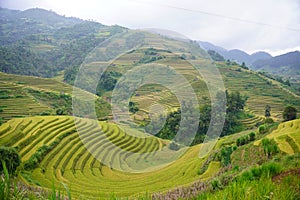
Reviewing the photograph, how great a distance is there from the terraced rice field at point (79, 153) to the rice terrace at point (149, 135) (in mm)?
60

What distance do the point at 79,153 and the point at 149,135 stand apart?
726cm

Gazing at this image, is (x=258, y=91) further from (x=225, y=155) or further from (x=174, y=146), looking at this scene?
(x=225, y=155)

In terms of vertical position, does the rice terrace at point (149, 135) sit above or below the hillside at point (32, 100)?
above

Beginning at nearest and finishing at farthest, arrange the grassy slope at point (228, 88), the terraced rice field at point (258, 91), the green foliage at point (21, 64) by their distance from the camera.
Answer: the grassy slope at point (228, 88), the terraced rice field at point (258, 91), the green foliage at point (21, 64)

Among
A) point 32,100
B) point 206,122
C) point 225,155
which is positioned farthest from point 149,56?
point 225,155

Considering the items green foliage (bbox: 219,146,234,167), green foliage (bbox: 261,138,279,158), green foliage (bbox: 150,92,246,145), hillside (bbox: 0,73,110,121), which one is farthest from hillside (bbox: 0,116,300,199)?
hillside (bbox: 0,73,110,121)

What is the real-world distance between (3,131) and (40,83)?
26.5 metres

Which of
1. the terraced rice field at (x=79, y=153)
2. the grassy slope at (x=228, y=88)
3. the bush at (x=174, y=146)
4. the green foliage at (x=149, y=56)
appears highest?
the green foliage at (x=149, y=56)

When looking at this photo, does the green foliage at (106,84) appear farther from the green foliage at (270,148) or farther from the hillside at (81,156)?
the green foliage at (270,148)

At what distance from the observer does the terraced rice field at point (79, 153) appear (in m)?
10.6

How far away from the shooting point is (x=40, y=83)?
39406 mm

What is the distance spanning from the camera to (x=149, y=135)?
67.8 ft

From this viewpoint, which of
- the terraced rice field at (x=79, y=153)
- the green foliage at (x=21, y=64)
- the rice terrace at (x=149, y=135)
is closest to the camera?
the rice terrace at (x=149, y=135)

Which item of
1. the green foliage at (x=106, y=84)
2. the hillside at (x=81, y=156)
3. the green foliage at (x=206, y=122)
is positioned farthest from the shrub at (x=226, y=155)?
the green foliage at (x=106, y=84)
